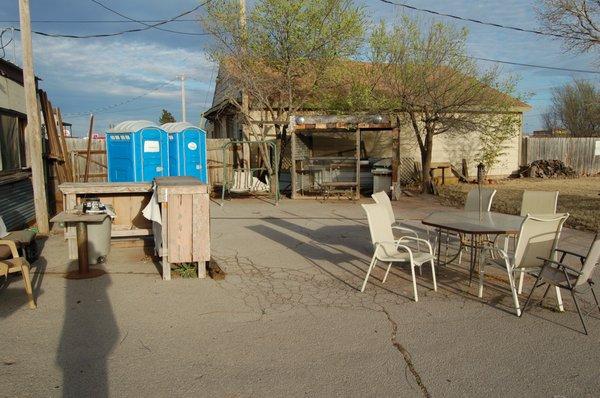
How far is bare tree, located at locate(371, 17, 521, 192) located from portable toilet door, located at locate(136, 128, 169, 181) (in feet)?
22.3

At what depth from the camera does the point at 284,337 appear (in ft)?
15.0

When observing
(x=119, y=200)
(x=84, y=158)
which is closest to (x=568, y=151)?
(x=84, y=158)

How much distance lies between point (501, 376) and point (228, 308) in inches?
108

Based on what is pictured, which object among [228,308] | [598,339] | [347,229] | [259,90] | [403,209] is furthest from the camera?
[259,90]

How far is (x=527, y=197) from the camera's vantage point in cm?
735

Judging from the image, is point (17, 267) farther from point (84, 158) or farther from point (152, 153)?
point (84, 158)

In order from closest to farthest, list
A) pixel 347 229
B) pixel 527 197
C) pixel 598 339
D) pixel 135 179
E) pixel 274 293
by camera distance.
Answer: pixel 598 339 < pixel 274 293 < pixel 527 197 < pixel 347 229 < pixel 135 179

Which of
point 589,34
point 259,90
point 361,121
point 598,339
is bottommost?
point 598,339

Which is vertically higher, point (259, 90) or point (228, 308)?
point (259, 90)

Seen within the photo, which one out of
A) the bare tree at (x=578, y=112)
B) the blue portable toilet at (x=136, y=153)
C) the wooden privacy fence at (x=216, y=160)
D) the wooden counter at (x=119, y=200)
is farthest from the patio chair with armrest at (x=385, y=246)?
the bare tree at (x=578, y=112)

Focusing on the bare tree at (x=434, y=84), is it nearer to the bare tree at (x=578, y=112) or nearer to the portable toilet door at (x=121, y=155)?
the portable toilet door at (x=121, y=155)

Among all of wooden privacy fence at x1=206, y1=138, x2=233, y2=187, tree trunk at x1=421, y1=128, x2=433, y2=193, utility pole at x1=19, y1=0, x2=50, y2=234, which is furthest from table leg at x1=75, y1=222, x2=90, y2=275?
tree trunk at x1=421, y1=128, x2=433, y2=193

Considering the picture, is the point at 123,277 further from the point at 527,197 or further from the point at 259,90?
the point at 259,90

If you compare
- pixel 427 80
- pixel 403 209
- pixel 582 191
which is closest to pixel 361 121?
pixel 427 80
